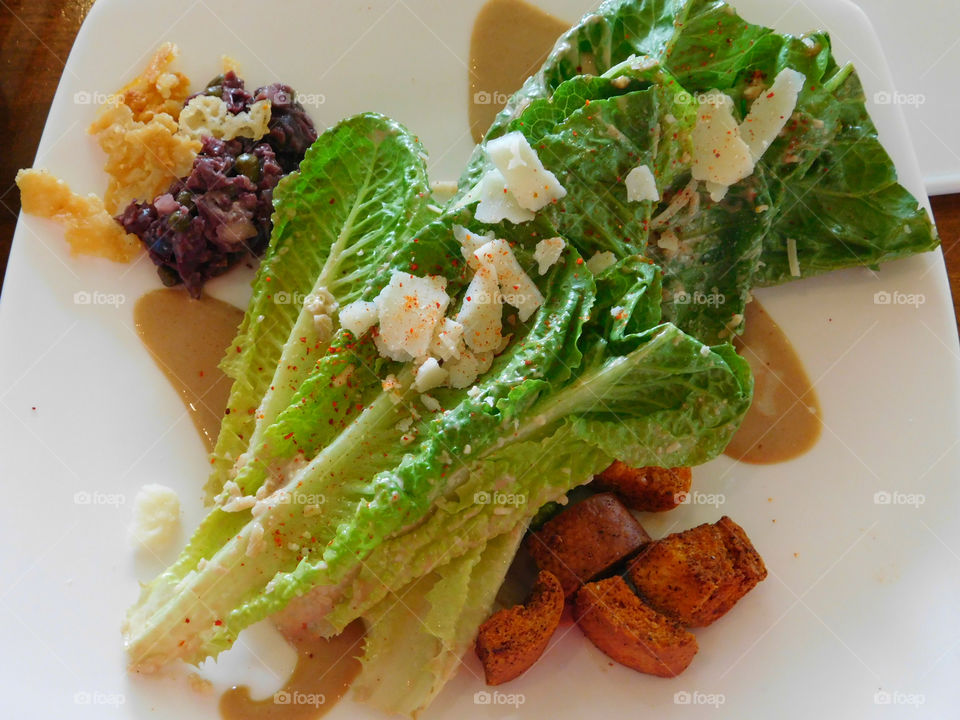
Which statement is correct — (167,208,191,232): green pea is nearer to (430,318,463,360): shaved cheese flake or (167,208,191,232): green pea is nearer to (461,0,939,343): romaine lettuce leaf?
(461,0,939,343): romaine lettuce leaf

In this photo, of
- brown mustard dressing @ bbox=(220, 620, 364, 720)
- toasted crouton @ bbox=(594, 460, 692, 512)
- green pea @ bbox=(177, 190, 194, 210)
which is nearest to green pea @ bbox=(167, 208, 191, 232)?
green pea @ bbox=(177, 190, 194, 210)

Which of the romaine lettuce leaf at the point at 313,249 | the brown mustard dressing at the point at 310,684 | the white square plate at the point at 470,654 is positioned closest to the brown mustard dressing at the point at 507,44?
the white square plate at the point at 470,654

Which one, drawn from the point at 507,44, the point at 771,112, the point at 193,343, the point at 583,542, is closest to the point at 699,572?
the point at 583,542

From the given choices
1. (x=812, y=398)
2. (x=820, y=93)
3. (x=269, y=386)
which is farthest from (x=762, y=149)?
(x=269, y=386)

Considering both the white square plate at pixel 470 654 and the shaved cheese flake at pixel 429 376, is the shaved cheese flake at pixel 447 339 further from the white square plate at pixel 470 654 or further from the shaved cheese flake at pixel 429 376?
the white square plate at pixel 470 654

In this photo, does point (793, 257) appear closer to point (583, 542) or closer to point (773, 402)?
point (773, 402)

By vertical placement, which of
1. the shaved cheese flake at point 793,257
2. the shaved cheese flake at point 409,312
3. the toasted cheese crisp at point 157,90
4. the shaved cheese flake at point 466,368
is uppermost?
the toasted cheese crisp at point 157,90
